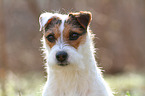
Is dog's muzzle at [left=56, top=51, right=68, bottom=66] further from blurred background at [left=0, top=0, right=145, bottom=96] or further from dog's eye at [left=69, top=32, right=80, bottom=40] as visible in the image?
blurred background at [left=0, top=0, right=145, bottom=96]

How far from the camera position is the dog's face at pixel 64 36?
20.9ft

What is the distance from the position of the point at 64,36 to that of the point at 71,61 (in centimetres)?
69

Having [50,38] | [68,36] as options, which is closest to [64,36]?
[68,36]

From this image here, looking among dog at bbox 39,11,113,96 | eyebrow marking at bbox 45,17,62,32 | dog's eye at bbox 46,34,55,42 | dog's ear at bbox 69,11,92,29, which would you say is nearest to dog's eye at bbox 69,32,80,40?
dog at bbox 39,11,113,96

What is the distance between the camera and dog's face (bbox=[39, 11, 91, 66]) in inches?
251

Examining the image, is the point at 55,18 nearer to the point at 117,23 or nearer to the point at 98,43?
the point at 98,43

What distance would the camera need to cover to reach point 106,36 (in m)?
25.7

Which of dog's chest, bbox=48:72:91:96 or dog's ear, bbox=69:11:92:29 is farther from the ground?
dog's ear, bbox=69:11:92:29

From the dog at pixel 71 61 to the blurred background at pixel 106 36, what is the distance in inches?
686

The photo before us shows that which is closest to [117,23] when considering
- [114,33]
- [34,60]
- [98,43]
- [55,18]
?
[114,33]

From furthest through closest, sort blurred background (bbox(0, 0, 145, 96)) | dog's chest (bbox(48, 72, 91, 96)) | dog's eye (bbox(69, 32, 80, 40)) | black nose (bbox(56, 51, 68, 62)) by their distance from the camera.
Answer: blurred background (bbox(0, 0, 145, 96)) → dog's eye (bbox(69, 32, 80, 40)) → dog's chest (bbox(48, 72, 91, 96)) → black nose (bbox(56, 51, 68, 62))

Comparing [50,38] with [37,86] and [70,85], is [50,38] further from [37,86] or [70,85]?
[37,86]

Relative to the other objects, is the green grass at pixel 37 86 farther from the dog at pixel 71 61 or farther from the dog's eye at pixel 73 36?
the dog's eye at pixel 73 36

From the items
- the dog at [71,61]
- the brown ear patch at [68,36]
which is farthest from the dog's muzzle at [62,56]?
the brown ear patch at [68,36]
